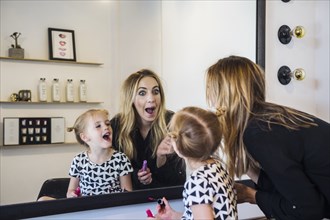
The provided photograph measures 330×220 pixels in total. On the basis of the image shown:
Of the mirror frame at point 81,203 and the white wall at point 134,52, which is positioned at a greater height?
the white wall at point 134,52

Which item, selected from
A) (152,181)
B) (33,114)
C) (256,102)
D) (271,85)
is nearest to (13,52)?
(33,114)

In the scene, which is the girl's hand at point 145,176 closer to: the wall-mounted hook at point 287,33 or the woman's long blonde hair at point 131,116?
the woman's long blonde hair at point 131,116

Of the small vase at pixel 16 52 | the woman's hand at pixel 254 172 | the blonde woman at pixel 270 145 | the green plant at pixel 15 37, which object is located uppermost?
the green plant at pixel 15 37

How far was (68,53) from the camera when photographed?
148 centimetres

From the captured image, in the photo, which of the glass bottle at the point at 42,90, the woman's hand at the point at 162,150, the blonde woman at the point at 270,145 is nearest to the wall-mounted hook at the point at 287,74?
the blonde woman at the point at 270,145

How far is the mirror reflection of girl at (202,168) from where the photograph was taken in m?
1.16

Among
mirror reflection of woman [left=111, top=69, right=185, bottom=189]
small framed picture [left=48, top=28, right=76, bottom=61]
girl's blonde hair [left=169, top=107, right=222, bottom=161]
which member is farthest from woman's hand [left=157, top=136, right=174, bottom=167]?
small framed picture [left=48, top=28, right=76, bottom=61]

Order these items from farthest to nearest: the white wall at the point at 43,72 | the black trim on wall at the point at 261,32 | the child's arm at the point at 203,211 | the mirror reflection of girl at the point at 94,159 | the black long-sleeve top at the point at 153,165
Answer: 1. the black trim on wall at the point at 261,32
2. the black long-sleeve top at the point at 153,165
3. the mirror reflection of girl at the point at 94,159
4. the white wall at the point at 43,72
5. the child's arm at the point at 203,211

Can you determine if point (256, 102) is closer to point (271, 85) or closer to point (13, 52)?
point (271, 85)

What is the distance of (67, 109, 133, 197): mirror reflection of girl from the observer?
148 centimetres

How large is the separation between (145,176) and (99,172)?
0.22m

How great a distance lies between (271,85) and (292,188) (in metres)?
0.93

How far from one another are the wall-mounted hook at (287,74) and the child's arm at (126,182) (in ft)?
3.30

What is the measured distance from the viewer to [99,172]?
5.02ft
